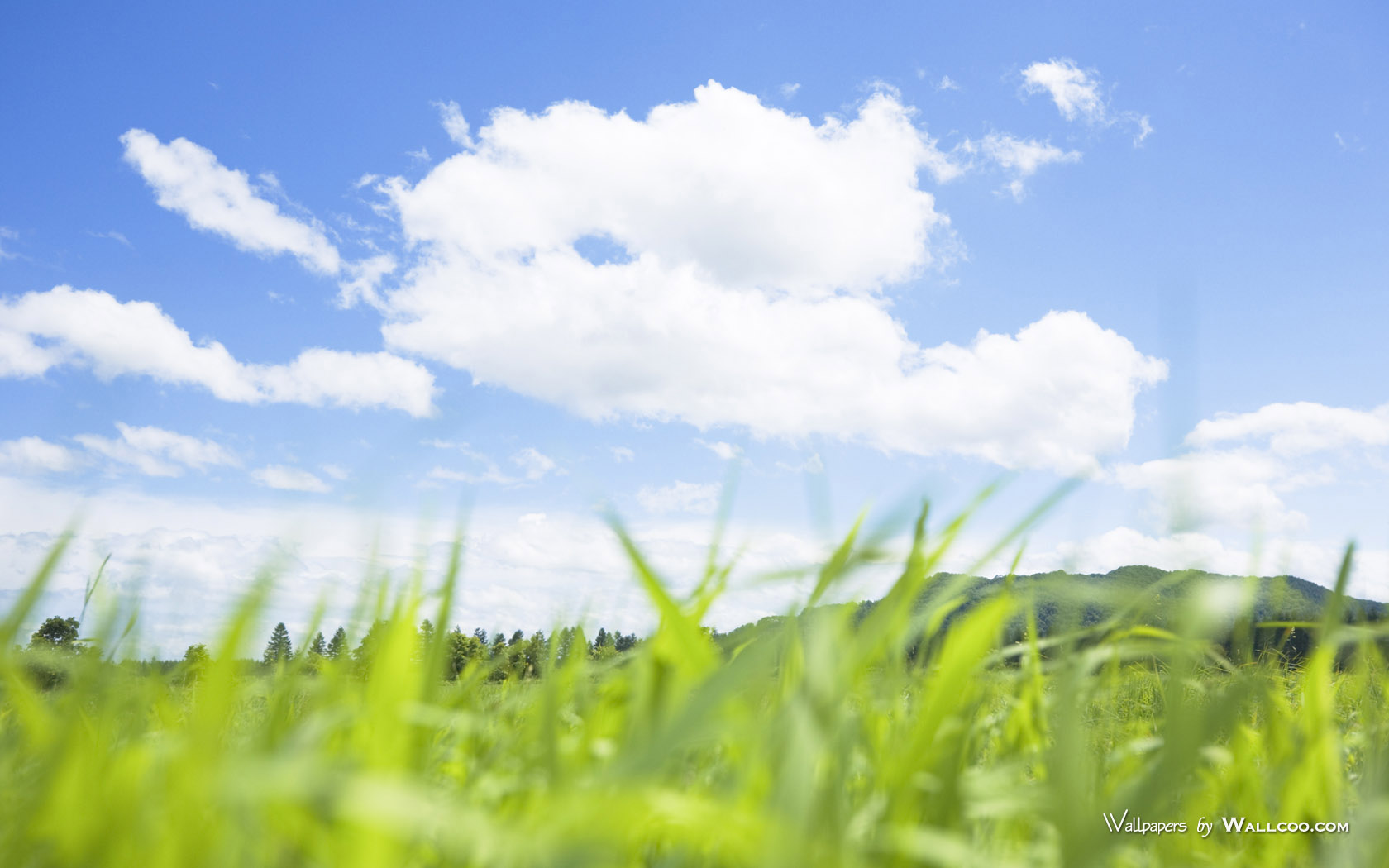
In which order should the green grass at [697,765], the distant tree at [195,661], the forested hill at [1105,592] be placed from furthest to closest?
the distant tree at [195,661] → the forested hill at [1105,592] → the green grass at [697,765]

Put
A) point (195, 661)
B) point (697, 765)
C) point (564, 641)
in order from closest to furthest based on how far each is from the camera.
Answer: point (697, 765) → point (564, 641) → point (195, 661)

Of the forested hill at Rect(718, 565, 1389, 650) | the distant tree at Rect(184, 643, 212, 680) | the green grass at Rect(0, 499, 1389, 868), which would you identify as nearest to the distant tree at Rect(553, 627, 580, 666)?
the green grass at Rect(0, 499, 1389, 868)

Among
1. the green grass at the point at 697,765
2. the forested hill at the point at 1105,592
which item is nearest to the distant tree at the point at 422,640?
Result: the green grass at the point at 697,765

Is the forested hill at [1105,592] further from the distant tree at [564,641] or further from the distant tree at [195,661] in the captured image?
the distant tree at [195,661]

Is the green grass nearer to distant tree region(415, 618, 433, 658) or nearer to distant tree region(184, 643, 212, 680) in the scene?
distant tree region(415, 618, 433, 658)

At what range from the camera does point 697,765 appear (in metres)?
1.30

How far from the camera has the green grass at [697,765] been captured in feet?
2.25

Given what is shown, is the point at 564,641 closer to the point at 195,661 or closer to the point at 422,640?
the point at 422,640

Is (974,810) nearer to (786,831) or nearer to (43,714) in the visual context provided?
(786,831)

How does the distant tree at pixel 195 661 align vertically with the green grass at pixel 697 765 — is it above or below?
above

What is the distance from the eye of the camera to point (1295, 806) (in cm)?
122

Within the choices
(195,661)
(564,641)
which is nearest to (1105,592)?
(564,641)

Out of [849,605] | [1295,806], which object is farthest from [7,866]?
[1295,806]

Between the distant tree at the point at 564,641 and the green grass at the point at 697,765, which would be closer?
the green grass at the point at 697,765
